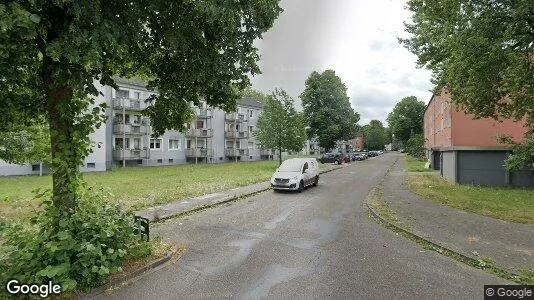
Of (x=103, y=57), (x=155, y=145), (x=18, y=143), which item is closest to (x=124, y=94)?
(x=155, y=145)

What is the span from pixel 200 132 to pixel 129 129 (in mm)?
11191

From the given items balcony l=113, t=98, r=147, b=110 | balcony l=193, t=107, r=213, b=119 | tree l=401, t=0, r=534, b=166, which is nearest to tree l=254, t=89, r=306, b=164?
balcony l=113, t=98, r=147, b=110

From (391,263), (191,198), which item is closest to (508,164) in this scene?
(391,263)

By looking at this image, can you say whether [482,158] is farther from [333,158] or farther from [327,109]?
[327,109]

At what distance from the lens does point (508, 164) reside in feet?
58.3

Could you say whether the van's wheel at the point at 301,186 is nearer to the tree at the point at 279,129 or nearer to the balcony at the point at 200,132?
the tree at the point at 279,129

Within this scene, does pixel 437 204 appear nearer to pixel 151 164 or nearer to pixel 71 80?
pixel 71 80

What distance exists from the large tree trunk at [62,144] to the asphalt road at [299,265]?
74.9 inches

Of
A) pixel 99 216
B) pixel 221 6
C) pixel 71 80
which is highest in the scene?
pixel 221 6

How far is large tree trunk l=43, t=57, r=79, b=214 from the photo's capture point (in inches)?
234

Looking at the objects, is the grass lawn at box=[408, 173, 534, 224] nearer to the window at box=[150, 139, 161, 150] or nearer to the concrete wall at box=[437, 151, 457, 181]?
the concrete wall at box=[437, 151, 457, 181]

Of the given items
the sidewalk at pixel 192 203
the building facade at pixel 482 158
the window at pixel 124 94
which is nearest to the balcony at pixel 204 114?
the window at pixel 124 94

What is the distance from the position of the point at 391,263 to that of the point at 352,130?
161 feet

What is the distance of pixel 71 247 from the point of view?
Result: 5.73 meters
